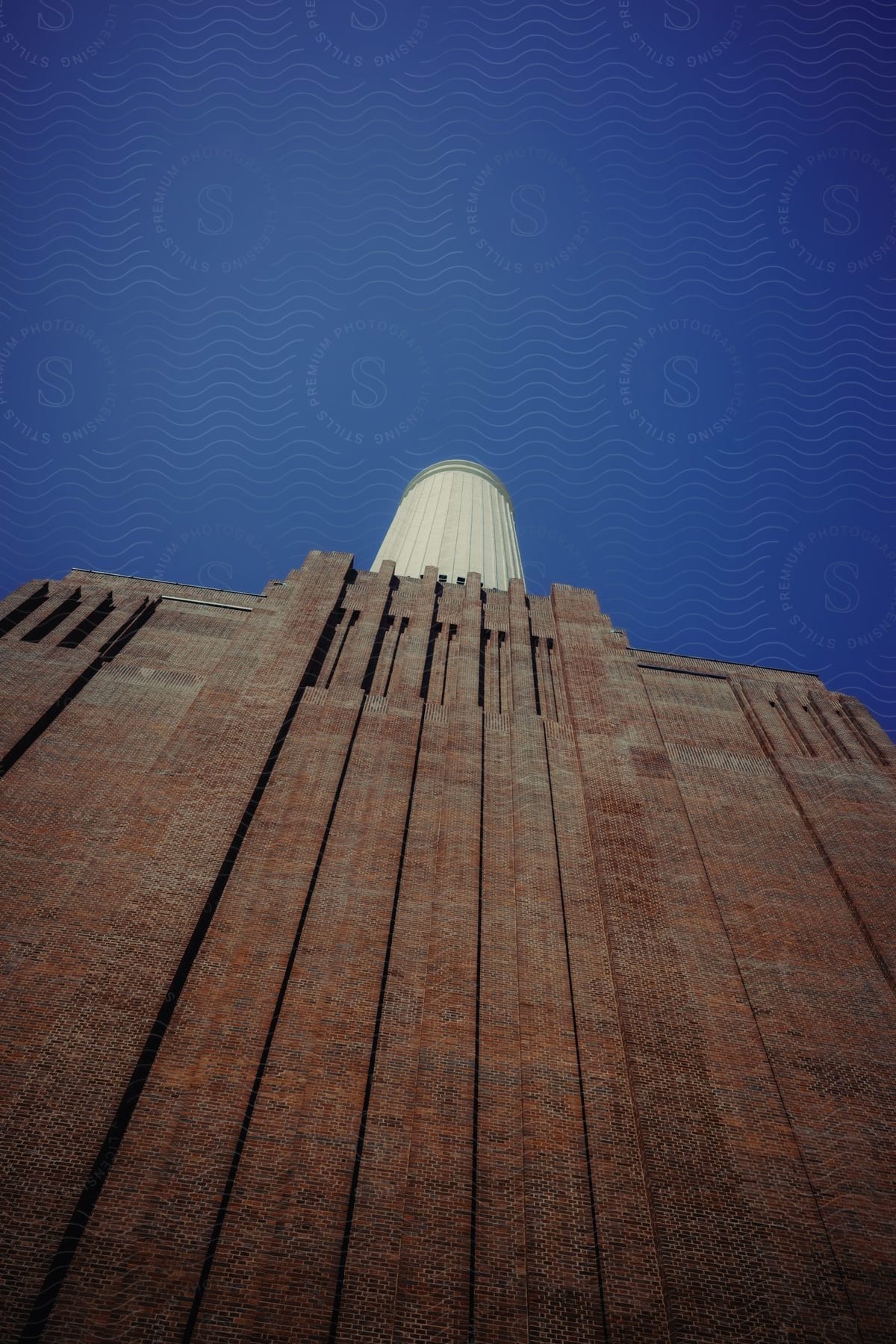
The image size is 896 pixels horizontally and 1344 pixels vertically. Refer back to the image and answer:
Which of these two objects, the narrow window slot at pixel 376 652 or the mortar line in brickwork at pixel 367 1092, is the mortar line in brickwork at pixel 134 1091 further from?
the narrow window slot at pixel 376 652

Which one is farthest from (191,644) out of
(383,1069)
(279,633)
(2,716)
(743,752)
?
(743,752)

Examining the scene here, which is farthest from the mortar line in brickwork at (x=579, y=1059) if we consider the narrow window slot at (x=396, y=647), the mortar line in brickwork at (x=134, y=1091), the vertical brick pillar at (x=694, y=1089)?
the mortar line in brickwork at (x=134, y=1091)

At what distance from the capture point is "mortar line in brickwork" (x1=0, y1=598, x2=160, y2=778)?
61.6 feet

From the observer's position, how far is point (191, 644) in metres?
24.0

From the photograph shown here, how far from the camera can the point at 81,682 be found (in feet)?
70.5

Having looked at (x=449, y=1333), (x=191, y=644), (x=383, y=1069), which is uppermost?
(x=191, y=644)

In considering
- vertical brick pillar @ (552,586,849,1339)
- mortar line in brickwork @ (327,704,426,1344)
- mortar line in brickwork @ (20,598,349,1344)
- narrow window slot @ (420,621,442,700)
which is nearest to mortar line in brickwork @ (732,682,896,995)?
vertical brick pillar @ (552,586,849,1339)

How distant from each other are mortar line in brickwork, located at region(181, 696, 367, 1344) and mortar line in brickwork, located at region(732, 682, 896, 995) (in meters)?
12.2

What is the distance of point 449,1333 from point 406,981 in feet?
17.4

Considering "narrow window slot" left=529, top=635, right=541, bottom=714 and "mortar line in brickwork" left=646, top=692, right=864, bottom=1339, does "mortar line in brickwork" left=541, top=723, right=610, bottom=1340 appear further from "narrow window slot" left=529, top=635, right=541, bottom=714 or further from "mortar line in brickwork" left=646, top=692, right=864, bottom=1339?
"mortar line in brickwork" left=646, top=692, right=864, bottom=1339

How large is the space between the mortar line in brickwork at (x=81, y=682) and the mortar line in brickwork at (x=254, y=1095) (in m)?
7.77

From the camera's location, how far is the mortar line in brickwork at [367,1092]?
10.9 metres

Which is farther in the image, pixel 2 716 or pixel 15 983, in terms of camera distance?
pixel 2 716

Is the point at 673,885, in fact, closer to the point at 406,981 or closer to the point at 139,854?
the point at 406,981
